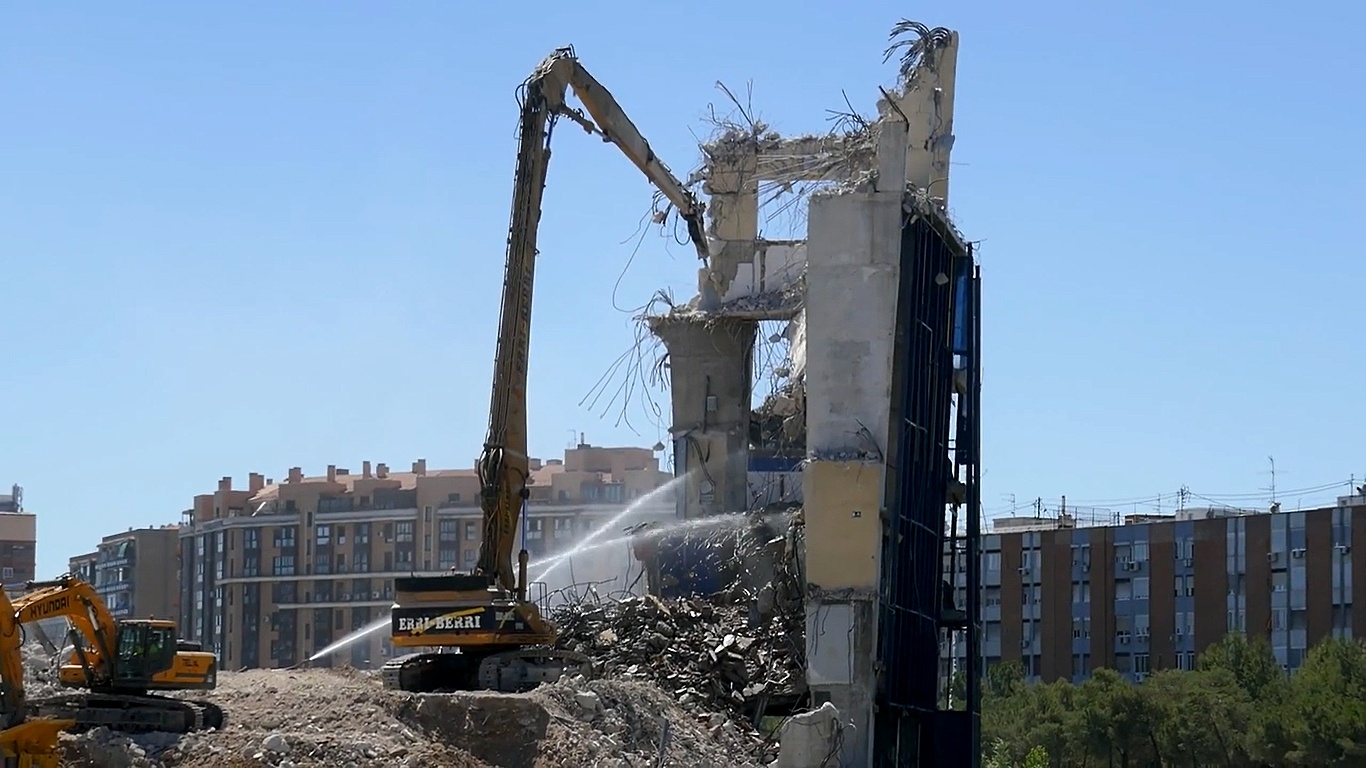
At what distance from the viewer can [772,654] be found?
3042 centimetres

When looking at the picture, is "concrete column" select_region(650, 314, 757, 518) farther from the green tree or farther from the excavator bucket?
the green tree

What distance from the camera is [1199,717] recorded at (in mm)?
60594

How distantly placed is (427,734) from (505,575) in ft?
13.7

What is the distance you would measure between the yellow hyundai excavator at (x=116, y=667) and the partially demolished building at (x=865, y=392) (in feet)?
27.1

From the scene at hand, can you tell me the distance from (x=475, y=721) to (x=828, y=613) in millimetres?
5850

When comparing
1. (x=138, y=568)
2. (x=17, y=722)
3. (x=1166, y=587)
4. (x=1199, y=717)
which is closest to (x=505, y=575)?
(x=17, y=722)

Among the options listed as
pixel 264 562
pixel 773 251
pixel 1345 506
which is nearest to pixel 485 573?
pixel 773 251

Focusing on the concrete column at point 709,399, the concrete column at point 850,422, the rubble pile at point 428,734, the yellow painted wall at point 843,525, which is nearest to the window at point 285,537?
the concrete column at point 709,399

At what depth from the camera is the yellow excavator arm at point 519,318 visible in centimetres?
2817

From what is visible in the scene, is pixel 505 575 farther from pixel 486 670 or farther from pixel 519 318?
pixel 519 318

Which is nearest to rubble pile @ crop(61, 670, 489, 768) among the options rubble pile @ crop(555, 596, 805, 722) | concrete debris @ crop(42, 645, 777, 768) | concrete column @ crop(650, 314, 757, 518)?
concrete debris @ crop(42, 645, 777, 768)

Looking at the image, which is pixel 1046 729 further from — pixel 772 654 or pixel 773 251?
pixel 772 654

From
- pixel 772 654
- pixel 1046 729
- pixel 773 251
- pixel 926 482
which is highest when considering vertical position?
pixel 773 251

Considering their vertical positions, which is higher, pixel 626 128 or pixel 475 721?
pixel 626 128
